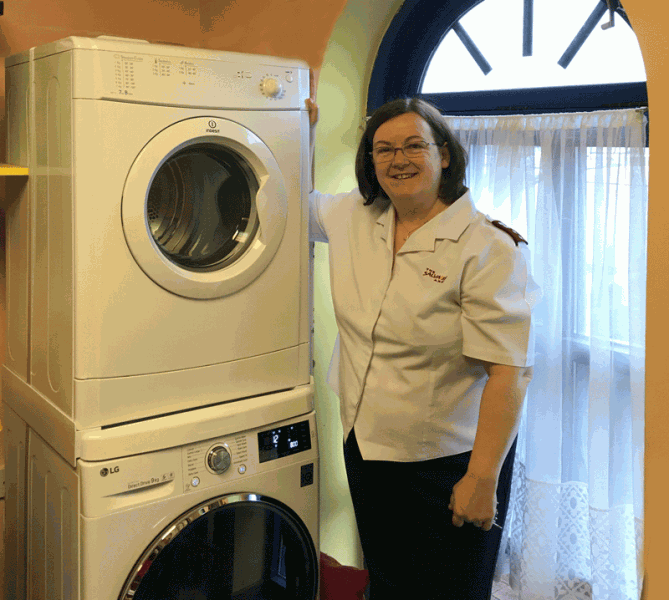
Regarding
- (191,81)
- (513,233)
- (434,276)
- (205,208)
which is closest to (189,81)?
(191,81)

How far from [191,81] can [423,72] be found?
1.03m

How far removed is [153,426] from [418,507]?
712 mm

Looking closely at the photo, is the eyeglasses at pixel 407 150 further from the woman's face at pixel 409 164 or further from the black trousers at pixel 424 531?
the black trousers at pixel 424 531

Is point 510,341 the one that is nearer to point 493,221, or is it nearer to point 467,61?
point 493,221

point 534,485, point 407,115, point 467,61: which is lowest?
point 534,485

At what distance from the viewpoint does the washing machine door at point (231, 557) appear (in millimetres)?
1717

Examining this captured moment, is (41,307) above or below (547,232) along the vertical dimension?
below

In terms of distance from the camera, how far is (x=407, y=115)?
1746 millimetres

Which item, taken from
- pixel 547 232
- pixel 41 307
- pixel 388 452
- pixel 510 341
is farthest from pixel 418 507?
pixel 41 307

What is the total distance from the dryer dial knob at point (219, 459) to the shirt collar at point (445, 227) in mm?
702

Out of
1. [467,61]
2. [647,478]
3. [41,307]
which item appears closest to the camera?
[647,478]

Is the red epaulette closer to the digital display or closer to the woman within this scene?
the woman

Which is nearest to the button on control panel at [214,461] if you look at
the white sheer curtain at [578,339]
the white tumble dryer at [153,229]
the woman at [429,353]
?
the white tumble dryer at [153,229]

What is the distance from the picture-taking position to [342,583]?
2.17m
